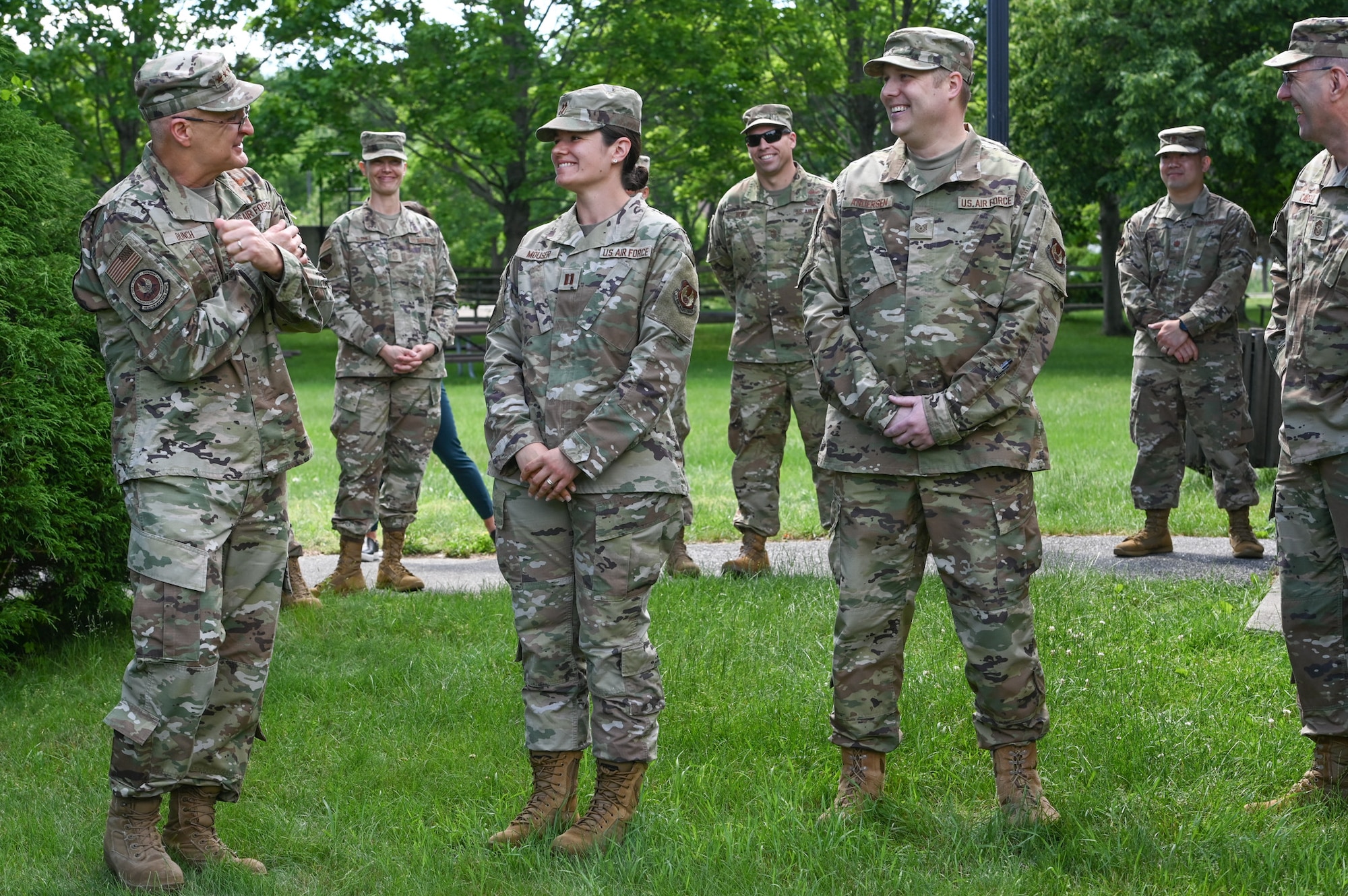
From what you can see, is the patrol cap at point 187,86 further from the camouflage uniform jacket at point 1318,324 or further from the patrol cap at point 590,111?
the camouflage uniform jacket at point 1318,324

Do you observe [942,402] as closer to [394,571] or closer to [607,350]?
[607,350]

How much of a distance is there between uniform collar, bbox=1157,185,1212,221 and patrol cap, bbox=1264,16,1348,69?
4.42 meters

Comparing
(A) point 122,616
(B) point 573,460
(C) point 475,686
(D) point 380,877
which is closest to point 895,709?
(B) point 573,460

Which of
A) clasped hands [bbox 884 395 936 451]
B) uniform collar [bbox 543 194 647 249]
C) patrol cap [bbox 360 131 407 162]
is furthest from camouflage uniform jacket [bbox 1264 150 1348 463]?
patrol cap [bbox 360 131 407 162]

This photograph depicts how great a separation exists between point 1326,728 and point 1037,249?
190 centimetres

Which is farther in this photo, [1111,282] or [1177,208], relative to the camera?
[1111,282]

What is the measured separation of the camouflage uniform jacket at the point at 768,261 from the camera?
8.06 meters

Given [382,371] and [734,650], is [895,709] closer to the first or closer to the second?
[734,650]

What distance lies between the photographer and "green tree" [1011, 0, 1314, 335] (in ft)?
78.4

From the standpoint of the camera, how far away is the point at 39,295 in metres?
6.32

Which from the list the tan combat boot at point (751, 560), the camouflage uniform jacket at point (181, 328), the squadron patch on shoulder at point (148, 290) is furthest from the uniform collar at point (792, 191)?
the squadron patch on shoulder at point (148, 290)

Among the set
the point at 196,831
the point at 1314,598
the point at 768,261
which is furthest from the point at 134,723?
the point at 768,261

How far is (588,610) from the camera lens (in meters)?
4.20

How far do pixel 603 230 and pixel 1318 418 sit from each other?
7.89ft
